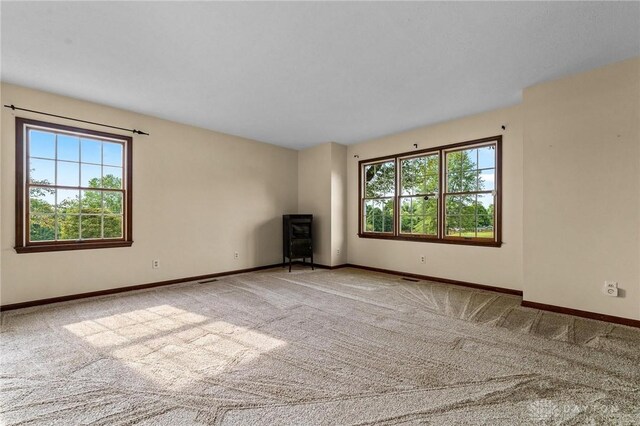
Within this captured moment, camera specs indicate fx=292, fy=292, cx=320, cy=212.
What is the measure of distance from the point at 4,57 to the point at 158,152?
1.85m

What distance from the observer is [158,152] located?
174 inches

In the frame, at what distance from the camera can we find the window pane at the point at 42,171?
11.3 feet

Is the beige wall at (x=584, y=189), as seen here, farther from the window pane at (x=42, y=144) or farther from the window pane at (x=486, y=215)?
the window pane at (x=42, y=144)

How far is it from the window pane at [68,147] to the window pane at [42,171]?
0.50 ft

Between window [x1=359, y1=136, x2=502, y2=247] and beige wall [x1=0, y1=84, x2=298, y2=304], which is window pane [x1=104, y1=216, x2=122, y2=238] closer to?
beige wall [x1=0, y1=84, x2=298, y2=304]

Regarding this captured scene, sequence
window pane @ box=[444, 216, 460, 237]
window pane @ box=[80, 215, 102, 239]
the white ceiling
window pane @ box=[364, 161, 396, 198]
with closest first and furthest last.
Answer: the white ceiling → window pane @ box=[80, 215, 102, 239] → window pane @ box=[444, 216, 460, 237] → window pane @ box=[364, 161, 396, 198]

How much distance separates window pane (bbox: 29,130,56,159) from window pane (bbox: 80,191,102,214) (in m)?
0.58

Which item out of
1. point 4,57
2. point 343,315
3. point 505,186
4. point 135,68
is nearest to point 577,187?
point 505,186

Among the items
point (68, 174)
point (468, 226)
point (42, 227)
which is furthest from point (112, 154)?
point (468, 226)

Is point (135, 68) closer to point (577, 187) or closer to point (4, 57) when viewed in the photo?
point (4, 57)

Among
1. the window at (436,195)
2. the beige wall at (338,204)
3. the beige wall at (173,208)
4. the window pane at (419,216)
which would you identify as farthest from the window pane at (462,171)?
the beige wall at (173,208)

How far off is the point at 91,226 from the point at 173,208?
1.04 m

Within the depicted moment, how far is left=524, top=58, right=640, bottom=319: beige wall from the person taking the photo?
2812 mm

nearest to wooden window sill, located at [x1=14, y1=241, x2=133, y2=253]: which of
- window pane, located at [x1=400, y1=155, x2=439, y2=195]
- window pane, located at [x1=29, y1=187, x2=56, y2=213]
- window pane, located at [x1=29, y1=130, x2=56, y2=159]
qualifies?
window pane, located at [x1=29, y1=187, x2=56, y2=213]
